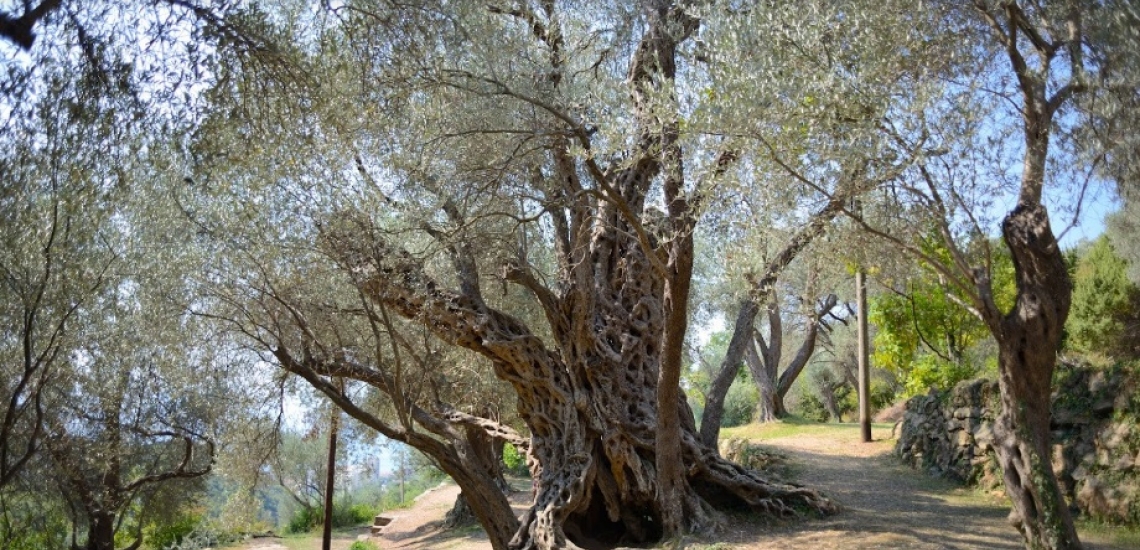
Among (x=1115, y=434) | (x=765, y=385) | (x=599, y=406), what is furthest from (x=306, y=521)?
(x=1115, y=434)

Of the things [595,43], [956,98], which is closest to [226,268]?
[595,43]

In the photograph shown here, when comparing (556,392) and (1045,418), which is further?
(556,392)

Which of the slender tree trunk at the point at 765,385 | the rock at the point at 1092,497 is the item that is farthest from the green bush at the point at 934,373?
the rock at the point at 1092,497

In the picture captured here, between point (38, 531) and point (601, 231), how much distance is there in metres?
8.16

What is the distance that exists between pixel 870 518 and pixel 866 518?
53 mm

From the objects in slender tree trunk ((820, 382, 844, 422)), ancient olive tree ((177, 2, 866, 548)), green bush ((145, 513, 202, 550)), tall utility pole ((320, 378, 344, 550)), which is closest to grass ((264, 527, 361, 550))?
green bush ((145, 513, 202, 550))

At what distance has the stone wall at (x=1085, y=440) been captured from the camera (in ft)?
27.6

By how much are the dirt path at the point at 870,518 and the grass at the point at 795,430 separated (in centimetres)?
168

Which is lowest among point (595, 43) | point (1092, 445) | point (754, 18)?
point (1092, 445)

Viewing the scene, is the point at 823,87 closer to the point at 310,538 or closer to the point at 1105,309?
the point at 1105,309

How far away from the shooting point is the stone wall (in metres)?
8.40

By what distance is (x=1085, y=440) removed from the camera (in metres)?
9.14

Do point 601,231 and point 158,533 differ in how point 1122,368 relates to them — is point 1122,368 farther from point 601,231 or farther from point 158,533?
point 158,533

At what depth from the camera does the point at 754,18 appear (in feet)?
25.1
